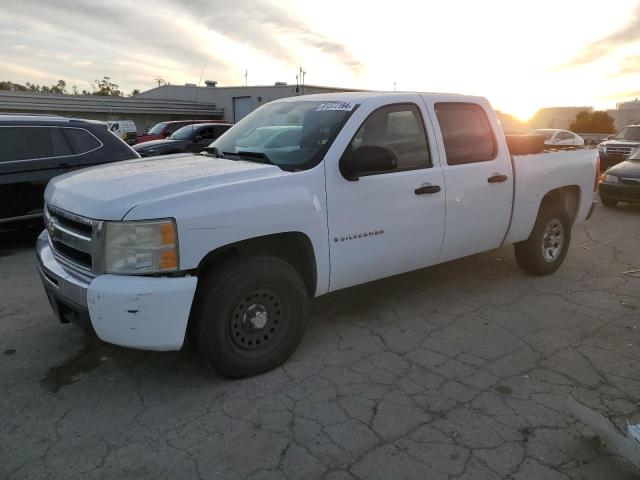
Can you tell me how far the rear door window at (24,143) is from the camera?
6430mm

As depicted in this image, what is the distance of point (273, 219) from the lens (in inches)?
129

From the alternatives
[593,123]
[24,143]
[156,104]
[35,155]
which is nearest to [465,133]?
[35,155]

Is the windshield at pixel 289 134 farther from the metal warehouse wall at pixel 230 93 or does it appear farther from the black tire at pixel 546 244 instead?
the metal warehouse wall at pixel 230 93

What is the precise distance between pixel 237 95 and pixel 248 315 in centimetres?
4050

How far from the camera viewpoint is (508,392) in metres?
3.32

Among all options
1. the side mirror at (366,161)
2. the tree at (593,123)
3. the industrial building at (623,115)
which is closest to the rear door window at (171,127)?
the side mirror at (366,161)

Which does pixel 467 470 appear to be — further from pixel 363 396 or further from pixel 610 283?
→ pixel 610 283

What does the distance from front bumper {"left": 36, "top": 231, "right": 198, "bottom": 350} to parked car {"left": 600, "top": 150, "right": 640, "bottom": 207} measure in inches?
396

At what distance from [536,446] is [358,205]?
190 cm

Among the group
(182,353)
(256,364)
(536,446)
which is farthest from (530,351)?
(182,353)

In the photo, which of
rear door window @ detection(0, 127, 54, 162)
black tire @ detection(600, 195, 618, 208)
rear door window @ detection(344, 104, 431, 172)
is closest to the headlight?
rear door window @ detection(344, 104, 431, 172)

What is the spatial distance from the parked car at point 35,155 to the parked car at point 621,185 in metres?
9.42

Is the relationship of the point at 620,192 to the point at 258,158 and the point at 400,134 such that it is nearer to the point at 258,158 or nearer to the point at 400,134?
the point at 400,134

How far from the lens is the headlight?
9.44 feet
